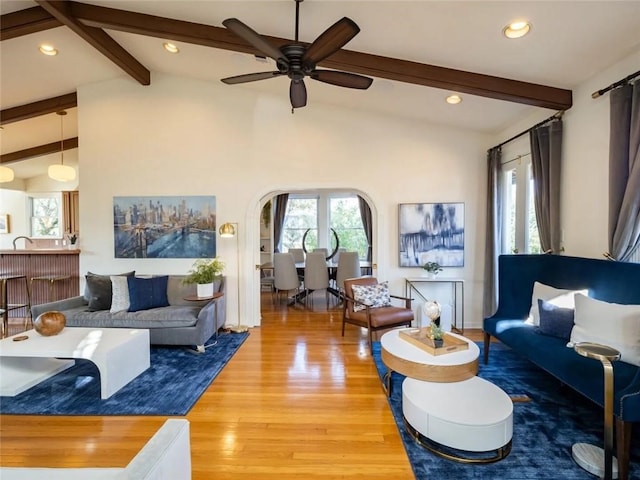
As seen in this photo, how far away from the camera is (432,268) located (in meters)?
4.67

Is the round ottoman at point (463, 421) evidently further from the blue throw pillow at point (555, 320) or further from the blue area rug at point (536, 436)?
the blue throw pillow at point (555, 320)

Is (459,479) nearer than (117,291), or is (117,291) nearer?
(459,479)

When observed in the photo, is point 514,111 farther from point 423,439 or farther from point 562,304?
point 423,439

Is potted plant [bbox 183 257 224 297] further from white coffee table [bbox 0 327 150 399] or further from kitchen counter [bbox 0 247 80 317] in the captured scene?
kitchen counter [bbox 0 247 80 317]

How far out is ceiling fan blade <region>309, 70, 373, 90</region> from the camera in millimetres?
2539

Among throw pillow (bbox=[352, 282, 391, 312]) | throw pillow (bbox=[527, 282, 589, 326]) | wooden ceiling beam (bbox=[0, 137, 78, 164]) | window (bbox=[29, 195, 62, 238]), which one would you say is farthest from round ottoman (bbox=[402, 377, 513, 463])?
window (bbox=[29, 195, 62, 238])

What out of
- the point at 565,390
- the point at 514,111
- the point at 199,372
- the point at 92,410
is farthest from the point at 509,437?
the point at 514,111

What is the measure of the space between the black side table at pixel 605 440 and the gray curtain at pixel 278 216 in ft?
23.3

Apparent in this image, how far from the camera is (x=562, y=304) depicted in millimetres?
2938

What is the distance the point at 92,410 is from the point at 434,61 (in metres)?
4.48

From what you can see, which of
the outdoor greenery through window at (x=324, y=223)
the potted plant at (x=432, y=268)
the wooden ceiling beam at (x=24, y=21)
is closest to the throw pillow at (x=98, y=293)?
the wooden ceiling beam at (x=24, y=21)

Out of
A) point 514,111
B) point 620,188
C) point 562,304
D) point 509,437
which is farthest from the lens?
point 514,111

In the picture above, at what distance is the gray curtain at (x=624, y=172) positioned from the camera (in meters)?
2.44

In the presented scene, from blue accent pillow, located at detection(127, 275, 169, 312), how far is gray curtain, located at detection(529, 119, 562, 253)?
4777 mm
